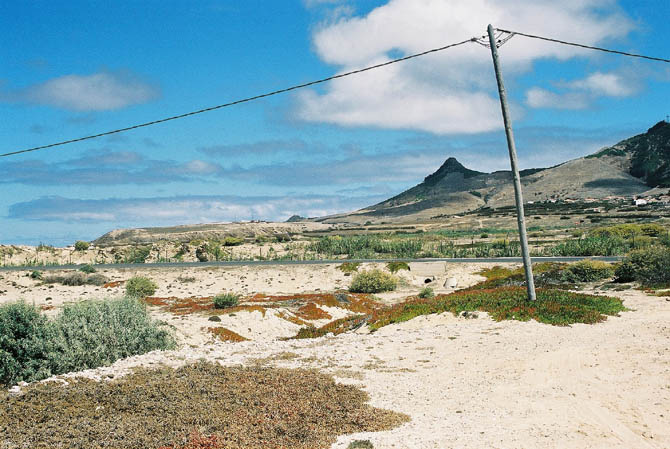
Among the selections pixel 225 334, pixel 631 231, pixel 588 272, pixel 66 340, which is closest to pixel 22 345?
pixel 66 340

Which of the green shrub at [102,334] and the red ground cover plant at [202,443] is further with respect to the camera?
the green shrub at [102,334]

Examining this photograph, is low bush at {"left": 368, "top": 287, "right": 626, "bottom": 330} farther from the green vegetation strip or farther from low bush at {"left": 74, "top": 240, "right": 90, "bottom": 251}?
low bush at {"left": 74, "top": 240, "right": 90, "bottom": 251}

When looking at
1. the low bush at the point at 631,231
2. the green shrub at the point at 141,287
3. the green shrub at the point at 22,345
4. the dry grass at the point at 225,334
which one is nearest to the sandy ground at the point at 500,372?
the dry grass at the point at 225,334

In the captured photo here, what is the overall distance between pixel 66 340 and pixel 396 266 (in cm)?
3024

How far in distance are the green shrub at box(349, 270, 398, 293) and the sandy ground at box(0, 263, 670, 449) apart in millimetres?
14882

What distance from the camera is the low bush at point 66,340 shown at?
1320cm

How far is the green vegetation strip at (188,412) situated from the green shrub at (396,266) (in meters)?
29.9

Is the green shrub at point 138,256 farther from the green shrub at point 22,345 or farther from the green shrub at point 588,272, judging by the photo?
the green shrub at point 22,345

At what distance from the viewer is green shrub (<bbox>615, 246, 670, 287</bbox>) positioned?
23.9 m

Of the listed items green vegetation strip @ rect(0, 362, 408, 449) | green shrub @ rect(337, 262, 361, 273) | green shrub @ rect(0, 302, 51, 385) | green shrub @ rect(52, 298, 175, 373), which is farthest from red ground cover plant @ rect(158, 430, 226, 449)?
green shrub @ rect(337, 262, 361, 273)

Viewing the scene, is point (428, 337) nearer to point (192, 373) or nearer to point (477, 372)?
point (477, 372)

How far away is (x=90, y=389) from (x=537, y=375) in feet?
29.1

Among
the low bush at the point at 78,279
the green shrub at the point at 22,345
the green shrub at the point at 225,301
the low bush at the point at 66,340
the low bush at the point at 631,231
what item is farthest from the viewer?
the low bush at the point at 631,231

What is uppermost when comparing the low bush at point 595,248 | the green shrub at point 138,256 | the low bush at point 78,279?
the green shrub at point 138,256
